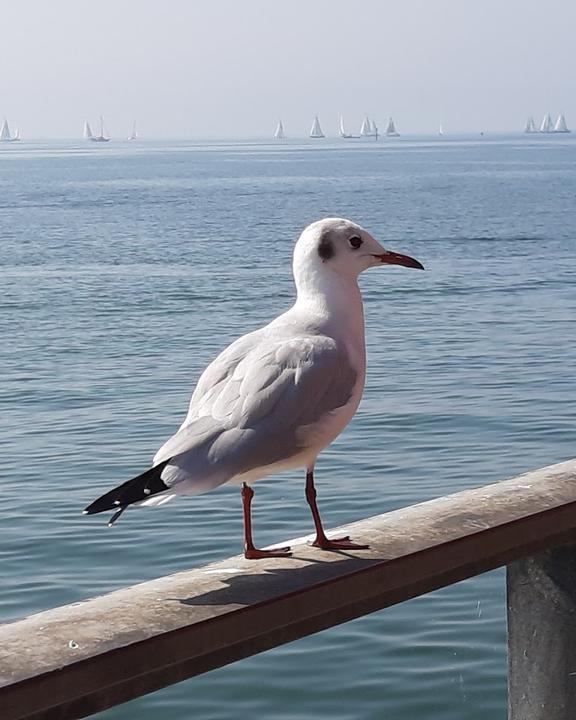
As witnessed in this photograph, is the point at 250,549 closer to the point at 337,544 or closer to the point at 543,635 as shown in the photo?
the point at 337,544

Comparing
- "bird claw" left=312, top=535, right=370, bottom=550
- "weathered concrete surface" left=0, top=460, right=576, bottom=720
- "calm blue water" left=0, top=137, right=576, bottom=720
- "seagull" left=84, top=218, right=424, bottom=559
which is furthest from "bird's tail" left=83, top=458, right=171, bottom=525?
"calm blue water" left=0, top=137, right=576, bottom=720

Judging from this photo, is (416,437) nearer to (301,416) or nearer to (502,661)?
(502,661)

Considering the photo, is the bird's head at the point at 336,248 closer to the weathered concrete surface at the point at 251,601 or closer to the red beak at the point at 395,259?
the red beak at the point at 395,259

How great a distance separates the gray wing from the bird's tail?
0.23ft

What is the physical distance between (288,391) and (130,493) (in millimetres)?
433

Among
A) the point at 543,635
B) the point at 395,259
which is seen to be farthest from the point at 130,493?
the point at 395,259

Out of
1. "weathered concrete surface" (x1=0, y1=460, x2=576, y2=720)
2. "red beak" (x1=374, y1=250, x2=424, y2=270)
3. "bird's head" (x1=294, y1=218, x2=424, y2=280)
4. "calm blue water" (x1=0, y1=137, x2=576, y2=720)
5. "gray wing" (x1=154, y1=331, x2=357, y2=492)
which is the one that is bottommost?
"calm blue water" (x1=0, y1=137, x2=576, y2=720)

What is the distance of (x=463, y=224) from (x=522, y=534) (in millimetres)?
38538

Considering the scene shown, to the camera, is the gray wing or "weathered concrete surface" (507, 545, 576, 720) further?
the gray wing

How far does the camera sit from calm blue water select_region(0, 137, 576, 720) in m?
6.03

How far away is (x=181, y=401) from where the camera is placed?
41.9ft

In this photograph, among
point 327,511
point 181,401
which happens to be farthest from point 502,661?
point 181,401

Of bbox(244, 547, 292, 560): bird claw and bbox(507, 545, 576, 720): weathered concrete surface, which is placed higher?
bbox(244, 547, 292, 560): bird claw

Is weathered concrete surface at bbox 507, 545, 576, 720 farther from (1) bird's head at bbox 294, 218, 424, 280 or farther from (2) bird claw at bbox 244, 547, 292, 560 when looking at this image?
(1) bird's head at bbox 294, 218, 424, 280
